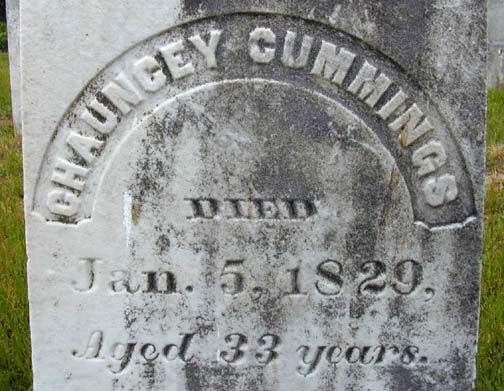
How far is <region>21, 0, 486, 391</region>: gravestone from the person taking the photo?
204 centimetres

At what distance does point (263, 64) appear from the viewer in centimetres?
206

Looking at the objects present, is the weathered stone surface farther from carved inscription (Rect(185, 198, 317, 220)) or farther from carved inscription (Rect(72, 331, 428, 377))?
carved inscription (Rect(185, 198, 317, 220))

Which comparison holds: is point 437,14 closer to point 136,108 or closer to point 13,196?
point 136,108

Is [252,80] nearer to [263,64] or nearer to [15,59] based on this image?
[263,64]

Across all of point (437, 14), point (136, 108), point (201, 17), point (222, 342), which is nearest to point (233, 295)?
point (222, 342)

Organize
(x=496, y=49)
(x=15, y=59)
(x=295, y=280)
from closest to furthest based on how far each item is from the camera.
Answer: (x=295, y=280)
(x=15, y=59)
(x=496, y=49)

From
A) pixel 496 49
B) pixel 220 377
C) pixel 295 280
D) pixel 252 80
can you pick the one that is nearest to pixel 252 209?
pixel 295 280

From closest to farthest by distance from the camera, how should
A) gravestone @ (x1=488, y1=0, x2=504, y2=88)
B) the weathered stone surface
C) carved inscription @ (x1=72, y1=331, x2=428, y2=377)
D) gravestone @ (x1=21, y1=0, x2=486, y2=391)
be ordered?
1. gravestone @ (x1=21, y1=0, x2=486, y2=391)
2. carved inscription @ (x1=72, y1=331, x2=428, y2=377)
3. the weathered stone surface
4. gravestone @ (x1=488, y1=0, x2=504, y2=88)

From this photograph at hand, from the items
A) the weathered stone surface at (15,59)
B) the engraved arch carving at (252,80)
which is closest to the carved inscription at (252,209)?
the engraved arch carving at (252,80)

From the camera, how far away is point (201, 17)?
203cm

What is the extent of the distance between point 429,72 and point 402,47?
10 cm

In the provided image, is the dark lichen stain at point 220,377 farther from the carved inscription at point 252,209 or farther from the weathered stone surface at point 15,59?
the weathered stone surface at point 15,59

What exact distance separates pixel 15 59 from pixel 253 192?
4.85 m

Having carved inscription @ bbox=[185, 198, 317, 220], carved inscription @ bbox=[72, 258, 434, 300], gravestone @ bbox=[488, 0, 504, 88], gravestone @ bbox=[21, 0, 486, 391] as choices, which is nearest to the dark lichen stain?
gravestone @ bbox=[21, 0, 486, 391]
